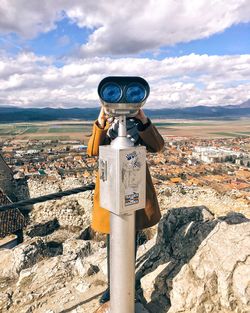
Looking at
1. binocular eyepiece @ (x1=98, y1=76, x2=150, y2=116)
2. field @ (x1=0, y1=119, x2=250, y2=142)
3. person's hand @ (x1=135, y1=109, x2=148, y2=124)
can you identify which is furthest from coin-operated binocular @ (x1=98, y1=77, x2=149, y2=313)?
field @ (x1=0, y1=119, x2=250, y2=142)

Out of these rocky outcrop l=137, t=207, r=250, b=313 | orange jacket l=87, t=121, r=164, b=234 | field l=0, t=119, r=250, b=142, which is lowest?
field l=0, t=119, r=250, b=142

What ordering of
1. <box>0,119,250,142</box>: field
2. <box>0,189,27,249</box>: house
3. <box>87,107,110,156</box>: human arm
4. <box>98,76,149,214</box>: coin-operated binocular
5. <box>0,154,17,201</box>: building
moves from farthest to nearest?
<box>0,119,250,142</box>: field, <box>0,154,17,201</box>: building, <box>0,189,27,249</box>: house, <box>87,107,110,156</box>: human arm, <box>98,76,149,214</box>: coin-operated binocular

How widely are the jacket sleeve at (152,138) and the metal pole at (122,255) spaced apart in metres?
0.40

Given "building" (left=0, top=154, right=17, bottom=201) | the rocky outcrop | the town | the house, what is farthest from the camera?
"building" (left=0, top=154, right=17, bottom=201)

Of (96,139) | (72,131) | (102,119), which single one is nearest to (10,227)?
(96,139)

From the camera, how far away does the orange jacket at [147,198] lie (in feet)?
9.78

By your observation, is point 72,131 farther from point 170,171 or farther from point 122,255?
point 122,255

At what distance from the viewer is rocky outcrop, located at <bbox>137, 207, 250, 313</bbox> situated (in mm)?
3068

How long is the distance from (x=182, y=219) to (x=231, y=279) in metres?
1.38

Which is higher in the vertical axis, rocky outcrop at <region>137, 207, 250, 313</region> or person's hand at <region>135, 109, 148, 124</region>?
person's hand at <region>135, 109, 148, 124</region>

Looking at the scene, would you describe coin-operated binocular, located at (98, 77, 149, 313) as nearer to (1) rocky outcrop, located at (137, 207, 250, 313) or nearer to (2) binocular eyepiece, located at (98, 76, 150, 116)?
(2) binocular eyepiece, located at (98, 76, 150, 116)

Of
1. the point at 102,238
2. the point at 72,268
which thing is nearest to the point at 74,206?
the point at 102,238

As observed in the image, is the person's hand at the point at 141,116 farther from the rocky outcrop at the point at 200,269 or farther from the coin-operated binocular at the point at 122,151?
the rocky outcrop at the point at 200,269

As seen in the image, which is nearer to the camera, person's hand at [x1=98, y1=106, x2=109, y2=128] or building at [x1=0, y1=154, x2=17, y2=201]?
person's hand at [x1=98, y1=106, x2=109, y2=128]
